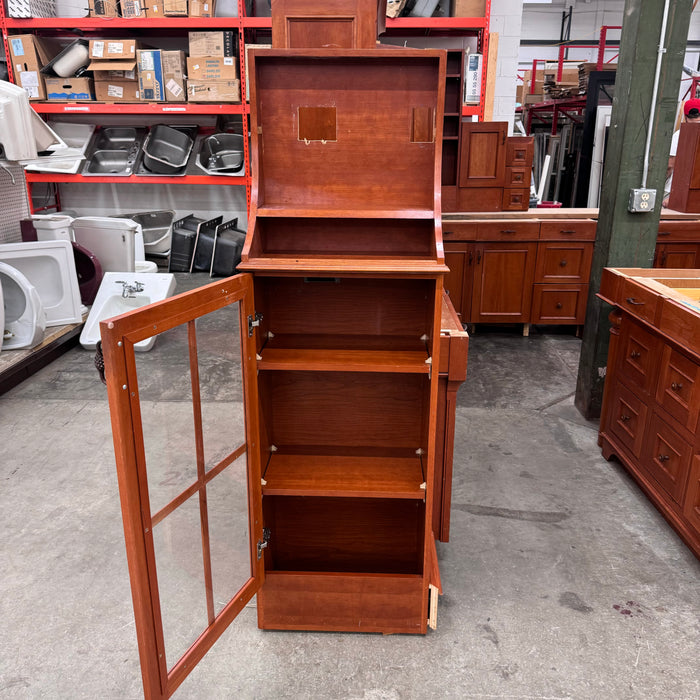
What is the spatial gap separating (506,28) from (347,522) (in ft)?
17.8

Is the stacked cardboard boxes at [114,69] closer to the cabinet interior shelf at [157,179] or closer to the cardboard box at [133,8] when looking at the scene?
the cardboard box at [133,8]

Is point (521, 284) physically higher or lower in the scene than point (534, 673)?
higher

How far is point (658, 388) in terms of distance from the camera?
2678 millimetres

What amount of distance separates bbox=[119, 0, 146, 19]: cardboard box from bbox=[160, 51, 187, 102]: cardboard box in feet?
1.41

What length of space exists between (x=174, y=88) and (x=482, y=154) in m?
3.05

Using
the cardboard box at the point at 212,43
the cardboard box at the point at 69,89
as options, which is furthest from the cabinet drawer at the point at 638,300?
the cardboard box at the point at 69,89

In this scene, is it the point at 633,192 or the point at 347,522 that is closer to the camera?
the point at 347,522

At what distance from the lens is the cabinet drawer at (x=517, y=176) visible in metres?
5.00

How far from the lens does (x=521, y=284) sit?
16.4 feet

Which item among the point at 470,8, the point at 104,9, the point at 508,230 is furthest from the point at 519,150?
the point at 104,9

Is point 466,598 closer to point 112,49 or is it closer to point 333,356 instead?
point 333,356

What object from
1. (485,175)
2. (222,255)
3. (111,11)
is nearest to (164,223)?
(222,255)

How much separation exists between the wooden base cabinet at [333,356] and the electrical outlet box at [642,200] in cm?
165

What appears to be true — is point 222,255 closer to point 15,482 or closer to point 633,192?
point 15,482
